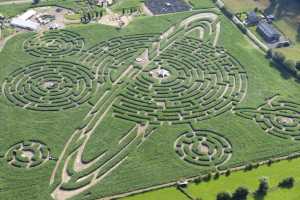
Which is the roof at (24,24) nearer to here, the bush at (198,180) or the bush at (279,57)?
the bush at (279,57)

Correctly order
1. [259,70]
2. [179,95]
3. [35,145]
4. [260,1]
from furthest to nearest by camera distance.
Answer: [260,1] → [259,70] → [179,95] → [35,145]

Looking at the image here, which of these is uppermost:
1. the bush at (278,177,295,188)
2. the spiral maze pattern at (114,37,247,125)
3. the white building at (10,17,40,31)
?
the white building at (10,17,40,31)

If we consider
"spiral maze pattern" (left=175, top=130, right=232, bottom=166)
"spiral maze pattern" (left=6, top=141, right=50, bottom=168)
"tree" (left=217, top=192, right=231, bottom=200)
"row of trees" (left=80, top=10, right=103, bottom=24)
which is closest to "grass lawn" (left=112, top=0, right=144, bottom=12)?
"row of trees" (left=80, top=10, right=103, bottom=24)

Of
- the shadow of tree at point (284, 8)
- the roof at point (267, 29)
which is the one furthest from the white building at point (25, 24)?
the shadow of tree at point (284, 8)

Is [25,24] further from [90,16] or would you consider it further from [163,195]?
[163,195]

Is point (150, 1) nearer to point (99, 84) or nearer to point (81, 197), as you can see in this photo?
point (99, 84)

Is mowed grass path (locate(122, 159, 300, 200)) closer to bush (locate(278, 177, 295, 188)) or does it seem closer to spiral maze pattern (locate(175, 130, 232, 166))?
bush (locate(278, 177, 295, 188))

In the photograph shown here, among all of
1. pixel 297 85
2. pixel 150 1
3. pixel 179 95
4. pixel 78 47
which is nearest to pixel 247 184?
pixel 179 95
